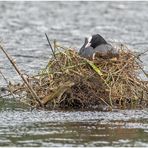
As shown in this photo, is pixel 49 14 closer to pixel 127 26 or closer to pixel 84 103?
pixel 127 26

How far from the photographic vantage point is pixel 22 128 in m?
11.2

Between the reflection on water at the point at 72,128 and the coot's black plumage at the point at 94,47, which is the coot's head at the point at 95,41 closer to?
the coot's black plumage at the point at 94,47

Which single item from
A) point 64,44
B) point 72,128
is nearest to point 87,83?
→ point 72,128

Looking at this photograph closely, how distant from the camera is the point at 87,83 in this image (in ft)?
41.9

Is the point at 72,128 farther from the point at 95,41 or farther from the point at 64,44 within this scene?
the point at 64,44

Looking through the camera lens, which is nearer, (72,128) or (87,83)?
(72,128)

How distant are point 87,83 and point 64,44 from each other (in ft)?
27.3

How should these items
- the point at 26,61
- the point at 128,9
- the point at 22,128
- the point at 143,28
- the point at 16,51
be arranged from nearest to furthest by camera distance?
the point at 22,128
the point at 26,61
the point at 16,51
the point at 143,28
the point at 128,9

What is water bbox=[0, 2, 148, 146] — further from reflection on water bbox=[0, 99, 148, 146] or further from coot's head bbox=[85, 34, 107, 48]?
coot's head bbox=[85, 34, 107, 48]

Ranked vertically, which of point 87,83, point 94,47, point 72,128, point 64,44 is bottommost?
point 72,128

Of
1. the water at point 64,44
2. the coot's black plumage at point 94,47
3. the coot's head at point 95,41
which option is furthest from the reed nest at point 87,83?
the coot's head at point 95,41

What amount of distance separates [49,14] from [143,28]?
16.5ft

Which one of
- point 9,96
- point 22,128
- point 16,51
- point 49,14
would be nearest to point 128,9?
point 49,14

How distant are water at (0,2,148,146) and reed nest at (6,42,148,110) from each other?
0.36 metres
